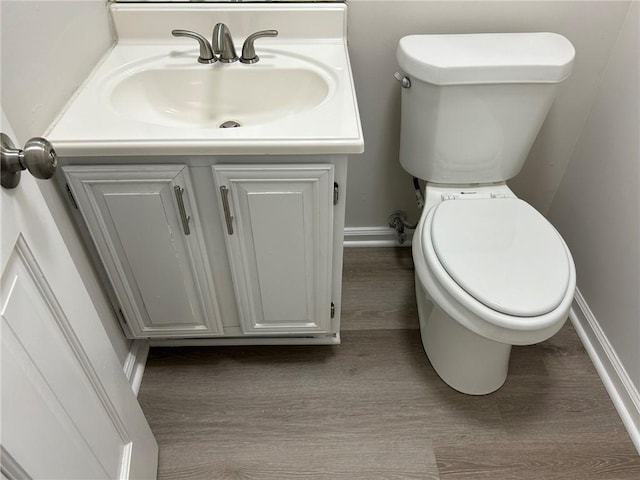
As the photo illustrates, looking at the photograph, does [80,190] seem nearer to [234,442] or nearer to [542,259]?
[234,442]

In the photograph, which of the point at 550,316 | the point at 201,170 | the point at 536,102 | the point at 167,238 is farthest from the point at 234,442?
the point at 536,102

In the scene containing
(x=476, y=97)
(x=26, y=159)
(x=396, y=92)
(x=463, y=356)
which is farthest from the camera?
(x=396, y=92)

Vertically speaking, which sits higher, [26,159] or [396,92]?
[26,159]

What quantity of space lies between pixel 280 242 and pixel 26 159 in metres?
0.59

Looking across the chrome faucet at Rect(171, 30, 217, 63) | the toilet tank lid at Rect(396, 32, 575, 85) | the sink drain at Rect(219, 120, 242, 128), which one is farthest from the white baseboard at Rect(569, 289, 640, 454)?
the chrome faucet at Rect(171, 30, 217, 63)

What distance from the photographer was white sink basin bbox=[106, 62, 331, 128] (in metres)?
1.17

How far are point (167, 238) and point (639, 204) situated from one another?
1.18 m

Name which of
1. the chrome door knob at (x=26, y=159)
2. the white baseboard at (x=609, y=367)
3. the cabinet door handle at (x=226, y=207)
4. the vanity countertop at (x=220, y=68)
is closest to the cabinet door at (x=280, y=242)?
the cabinet door handle at (x=226, y=207)

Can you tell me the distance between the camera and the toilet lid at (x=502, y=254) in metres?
1.06

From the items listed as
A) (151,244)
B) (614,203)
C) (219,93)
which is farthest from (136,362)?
(614,203)

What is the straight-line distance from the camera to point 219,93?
3.98 feet

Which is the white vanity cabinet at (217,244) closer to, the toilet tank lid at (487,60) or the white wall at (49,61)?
the white wall at (49,61)

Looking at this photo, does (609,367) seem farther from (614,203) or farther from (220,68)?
(220,68)

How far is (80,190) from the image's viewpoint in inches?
38.8
